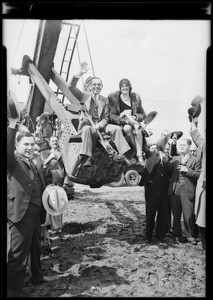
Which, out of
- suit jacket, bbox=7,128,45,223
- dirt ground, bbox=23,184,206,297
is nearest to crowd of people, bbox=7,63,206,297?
suit jacket, bbox=7,128,45,223

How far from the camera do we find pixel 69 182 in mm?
3873

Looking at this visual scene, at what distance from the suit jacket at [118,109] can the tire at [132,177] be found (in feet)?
1.83

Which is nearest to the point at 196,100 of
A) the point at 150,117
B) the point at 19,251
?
the point at 150,117

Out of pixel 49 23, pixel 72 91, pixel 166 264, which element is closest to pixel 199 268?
pixel 166 264

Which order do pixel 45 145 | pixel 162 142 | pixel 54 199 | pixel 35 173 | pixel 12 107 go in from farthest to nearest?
pixel 162 142, pixel 45 145, pixel 54 199, pixel 35 173, pixel 12 107

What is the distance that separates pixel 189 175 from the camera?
395cm

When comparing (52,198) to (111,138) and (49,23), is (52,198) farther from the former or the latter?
(49,23)

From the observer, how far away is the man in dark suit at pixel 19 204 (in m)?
3.14

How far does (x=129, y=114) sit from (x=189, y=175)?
973mm

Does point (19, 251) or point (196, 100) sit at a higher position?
point (196, 100)

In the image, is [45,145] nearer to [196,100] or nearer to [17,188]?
[17,188]

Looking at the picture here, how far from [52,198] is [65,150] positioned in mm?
579

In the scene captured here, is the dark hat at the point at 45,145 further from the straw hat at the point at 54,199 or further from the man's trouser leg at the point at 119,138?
the man's trouser leg at the point at 119,138

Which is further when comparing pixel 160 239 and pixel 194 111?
pixel 160 239
